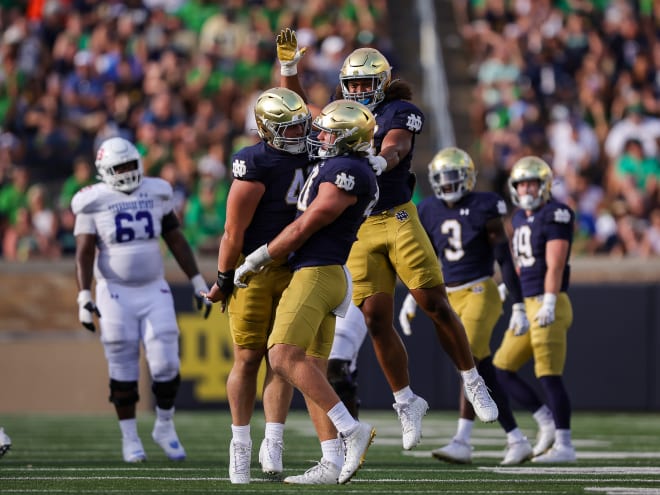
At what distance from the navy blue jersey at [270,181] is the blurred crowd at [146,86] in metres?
7.12

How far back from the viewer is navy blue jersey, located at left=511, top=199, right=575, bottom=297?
8945 millimetres

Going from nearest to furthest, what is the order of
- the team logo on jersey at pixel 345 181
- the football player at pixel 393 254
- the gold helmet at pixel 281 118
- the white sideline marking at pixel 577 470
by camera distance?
the team logo on jersey at pixel 345 181 < the gold helmet at pixel 281 118 < the football player at pixel 393 254 < the white sideline marking at pixel 577 470

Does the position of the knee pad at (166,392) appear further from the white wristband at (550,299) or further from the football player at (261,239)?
the white wristband at (550,299)

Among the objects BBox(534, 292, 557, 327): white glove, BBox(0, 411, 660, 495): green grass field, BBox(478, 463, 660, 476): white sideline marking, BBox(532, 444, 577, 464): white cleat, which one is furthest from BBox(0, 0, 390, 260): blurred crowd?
BBox(478, 463, 660, 476): white sideline marking

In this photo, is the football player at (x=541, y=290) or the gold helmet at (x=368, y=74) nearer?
the gold helmet at (x=368, y=74)

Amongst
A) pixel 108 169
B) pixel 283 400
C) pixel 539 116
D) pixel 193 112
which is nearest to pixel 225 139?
pixel 193 112

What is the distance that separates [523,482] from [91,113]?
978 cm

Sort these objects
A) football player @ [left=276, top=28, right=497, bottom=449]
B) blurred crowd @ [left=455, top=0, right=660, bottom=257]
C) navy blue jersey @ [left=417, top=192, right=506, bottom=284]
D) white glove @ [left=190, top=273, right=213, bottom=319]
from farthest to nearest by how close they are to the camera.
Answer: blurred crowd @ [left=455, top=0, right=660, bottom=257] < navy blue jersey @ [left=417, top=192, right=506, bottom=284] < white glove @ [left=190, top=273, right=213, bottom=319] < football player @ [left=276, top=28, right=497, bottom=449]

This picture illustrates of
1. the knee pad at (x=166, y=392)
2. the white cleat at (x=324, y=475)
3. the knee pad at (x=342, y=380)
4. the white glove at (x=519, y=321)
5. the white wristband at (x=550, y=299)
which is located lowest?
the white cleat at (x=324, y=475)

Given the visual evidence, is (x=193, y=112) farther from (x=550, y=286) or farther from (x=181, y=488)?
(x=181, y=488)

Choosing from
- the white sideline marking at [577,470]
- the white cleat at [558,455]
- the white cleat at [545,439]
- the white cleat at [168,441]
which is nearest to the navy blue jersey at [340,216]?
the white sideline marking at [577,470]

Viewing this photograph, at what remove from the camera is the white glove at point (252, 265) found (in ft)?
21.0

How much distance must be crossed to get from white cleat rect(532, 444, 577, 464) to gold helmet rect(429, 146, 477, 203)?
163 cm

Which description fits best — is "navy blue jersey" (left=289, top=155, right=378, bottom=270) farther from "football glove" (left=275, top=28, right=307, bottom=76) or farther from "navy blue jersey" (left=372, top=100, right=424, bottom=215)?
"football glove" (left=275, top=28, right=307, bottom=76)
